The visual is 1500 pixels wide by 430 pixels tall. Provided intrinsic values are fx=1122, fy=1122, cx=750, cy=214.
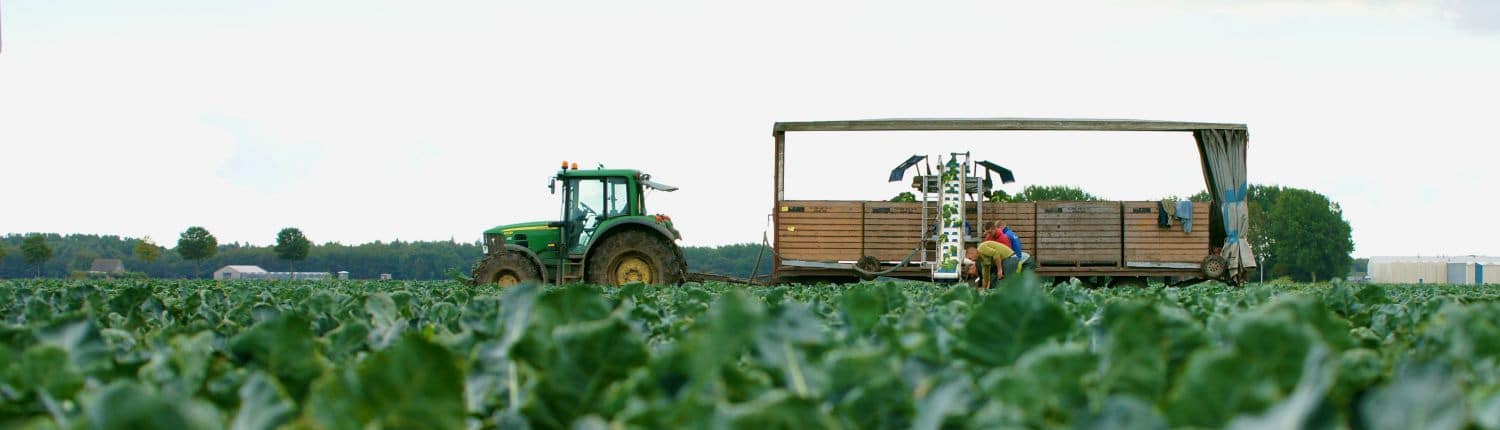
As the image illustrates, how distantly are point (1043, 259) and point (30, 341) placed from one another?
65.9 feet

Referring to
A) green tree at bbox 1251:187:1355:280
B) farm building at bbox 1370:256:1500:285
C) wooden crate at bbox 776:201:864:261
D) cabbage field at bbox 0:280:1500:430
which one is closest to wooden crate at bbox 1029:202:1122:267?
wooden crate at bbox 776:201:864:261

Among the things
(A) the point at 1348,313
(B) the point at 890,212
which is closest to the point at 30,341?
(A) the point at 1348,313

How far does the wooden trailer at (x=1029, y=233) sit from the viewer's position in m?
20.7

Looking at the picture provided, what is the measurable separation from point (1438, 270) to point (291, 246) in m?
84.5

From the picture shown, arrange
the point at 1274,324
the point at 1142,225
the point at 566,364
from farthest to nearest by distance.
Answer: the point at 1142,225, the point at 566,364, the point at 1274,324

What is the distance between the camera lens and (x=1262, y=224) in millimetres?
82000

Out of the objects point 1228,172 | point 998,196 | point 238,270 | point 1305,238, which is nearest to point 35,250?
point 238,270

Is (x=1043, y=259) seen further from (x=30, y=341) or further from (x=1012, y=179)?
(x=30, y=341)

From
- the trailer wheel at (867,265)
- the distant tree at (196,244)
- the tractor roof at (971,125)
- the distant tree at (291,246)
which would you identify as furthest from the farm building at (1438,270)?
the distant tree at (196,244)

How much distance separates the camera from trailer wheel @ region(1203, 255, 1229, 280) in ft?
67.6

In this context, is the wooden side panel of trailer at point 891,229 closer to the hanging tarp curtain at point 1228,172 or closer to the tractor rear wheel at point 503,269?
the hanging tarp curtain at point 1228,172

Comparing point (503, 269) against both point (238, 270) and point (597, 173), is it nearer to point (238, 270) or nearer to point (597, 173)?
point (597, 173)

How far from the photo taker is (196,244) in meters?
89.2

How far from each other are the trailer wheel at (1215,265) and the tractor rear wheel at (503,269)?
40.2ft
